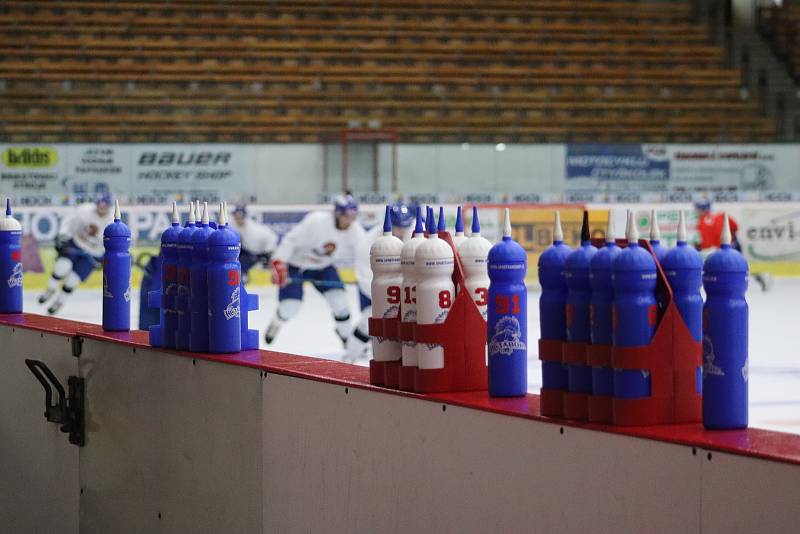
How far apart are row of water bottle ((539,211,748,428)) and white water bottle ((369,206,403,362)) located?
55 cm

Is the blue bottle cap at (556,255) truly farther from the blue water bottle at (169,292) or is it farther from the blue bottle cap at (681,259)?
the blue water bottle at (169,292)

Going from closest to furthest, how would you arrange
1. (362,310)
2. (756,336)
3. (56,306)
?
(362,310)
(756,336)
(56,306)

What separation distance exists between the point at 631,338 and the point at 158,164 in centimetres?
1693

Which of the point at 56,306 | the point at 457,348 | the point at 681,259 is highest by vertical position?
the point at 681,259

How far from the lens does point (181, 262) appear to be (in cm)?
400

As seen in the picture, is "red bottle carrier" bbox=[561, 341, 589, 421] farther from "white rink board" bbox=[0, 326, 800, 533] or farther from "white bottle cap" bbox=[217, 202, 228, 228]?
"white bottle cap" bbox=[217, 202, 228, 228]

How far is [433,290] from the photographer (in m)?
2.99

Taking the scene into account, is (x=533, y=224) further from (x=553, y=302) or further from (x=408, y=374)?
(x=553, y=302)

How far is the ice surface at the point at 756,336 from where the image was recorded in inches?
304

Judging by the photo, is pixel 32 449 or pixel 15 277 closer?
pixel 32 449

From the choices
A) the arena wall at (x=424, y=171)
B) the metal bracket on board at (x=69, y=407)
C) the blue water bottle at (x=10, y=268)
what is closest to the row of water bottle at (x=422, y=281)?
the metal bracket on board at (x=69, y=407)

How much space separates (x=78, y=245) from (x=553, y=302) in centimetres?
1251

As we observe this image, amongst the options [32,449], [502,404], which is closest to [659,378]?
[502,404]

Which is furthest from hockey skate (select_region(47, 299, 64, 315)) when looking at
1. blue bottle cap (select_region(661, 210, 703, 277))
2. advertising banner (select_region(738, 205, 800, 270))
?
blue bottle cap (select_region(661, 210, 703, 277))
